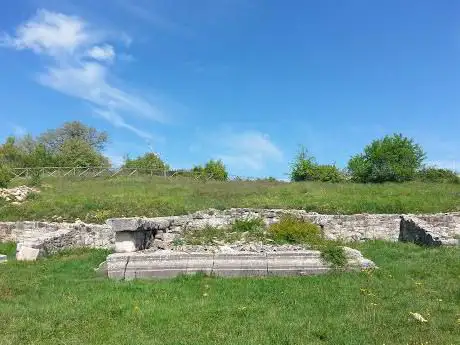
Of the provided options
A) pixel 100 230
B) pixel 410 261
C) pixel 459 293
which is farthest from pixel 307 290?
pixel 100 230

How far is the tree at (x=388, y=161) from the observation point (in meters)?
39.5

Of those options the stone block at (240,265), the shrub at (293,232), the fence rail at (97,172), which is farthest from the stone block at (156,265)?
the fence rail at (97,172)

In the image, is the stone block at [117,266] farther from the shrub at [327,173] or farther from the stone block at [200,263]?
the shrub at [327,173]

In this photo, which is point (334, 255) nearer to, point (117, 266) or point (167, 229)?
point (117, 266)

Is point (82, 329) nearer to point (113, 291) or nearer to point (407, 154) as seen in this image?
point (113, 291)

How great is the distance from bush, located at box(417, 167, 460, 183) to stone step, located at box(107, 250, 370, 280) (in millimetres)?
31437

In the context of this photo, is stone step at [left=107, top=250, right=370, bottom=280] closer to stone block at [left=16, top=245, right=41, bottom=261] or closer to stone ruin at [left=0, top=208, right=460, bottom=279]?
stone ruin at [left=0, top=208, right=460, bottom=279]

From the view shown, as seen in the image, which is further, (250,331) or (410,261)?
(410,261)

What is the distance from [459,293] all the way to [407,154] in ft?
116

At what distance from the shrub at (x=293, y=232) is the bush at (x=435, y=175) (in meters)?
28.1

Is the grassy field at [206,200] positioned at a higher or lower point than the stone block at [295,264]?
higher

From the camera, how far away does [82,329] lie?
6.67 metres

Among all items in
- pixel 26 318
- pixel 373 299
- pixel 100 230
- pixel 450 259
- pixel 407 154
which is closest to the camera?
pixel 26 318

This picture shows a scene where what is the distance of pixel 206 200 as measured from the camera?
27094 millimetres
